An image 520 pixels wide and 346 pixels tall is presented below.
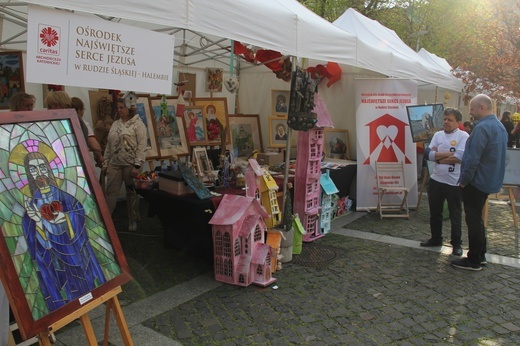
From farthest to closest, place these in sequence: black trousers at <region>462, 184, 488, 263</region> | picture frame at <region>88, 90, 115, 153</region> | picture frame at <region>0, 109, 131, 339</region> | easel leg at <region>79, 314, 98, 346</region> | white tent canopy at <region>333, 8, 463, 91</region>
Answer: picture frame at <region>88, 90, 115, 153</region> < white tent canopy at <region>333, 8, 463, 91</region> < black trousers at <region>462, 184, 488, 263</region> < easel leg at <region>79, 314, 98, 346</region> < picture frame at <region>0, 109, 131, 339</region>

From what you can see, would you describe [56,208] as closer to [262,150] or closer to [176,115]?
[176,115]

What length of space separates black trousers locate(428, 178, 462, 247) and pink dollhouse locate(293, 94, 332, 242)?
1.38 metres

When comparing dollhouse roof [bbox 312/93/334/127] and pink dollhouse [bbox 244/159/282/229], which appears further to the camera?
dollhouse roof [bbox 312/93/334/127]

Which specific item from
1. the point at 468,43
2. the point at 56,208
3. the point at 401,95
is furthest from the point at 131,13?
the point at 468,43

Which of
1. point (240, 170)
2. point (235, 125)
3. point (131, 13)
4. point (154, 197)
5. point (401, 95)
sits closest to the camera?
point (131, 13)

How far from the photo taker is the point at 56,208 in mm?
2164

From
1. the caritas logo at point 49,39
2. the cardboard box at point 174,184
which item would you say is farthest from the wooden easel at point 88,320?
the cardboard box at point 174,184

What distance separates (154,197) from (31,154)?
8.20ft

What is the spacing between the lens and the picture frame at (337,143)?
7.49 meters

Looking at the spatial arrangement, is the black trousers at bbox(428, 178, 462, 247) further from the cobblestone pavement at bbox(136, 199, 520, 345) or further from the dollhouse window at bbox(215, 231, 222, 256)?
the dollhouse window at bbox(215, 231, 222, 256)

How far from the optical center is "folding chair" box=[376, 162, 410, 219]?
6916 mm

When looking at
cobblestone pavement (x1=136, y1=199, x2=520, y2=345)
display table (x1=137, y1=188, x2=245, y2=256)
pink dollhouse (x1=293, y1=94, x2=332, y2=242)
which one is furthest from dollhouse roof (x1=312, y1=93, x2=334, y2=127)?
cobblestone pavement (x1=136, y1=199, x2=520, y2=345)

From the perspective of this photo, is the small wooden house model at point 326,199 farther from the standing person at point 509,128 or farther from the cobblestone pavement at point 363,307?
the standing person at point 509,128

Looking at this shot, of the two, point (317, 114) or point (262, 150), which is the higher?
point (317, 114)
